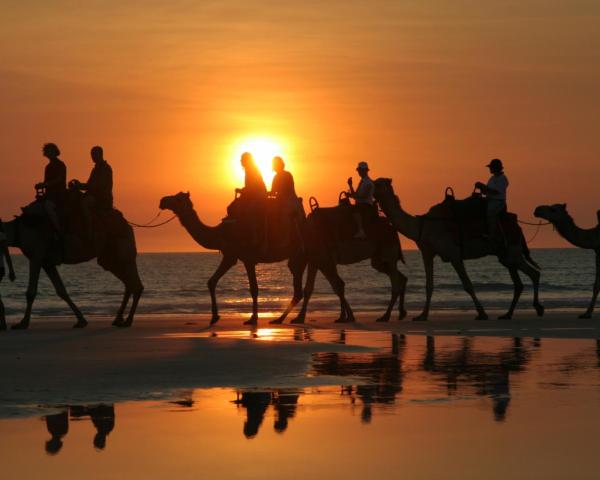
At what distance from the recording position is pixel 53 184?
21016 mm

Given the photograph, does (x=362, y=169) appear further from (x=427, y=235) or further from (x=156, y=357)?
(x=156, y=357)

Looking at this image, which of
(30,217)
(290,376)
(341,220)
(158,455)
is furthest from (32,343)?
(158,455)

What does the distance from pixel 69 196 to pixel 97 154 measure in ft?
2.80

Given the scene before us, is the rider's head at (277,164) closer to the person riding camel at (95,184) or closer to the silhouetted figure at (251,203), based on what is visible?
the silhouetted figure at (251,203)

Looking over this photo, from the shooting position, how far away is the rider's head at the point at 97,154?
21.4 m

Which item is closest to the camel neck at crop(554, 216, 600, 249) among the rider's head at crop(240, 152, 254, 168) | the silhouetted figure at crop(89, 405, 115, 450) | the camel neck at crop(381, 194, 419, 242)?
the camel neck at crop(381, 194, 419, 242)

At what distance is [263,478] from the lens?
25.2ft

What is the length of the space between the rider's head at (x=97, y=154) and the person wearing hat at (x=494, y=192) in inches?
289

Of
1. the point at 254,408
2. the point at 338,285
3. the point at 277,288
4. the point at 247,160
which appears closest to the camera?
the point at 254,408

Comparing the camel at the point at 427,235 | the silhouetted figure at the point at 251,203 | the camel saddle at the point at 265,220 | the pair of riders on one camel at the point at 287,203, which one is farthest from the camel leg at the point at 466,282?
the silhouetted figure at the point at 251,203

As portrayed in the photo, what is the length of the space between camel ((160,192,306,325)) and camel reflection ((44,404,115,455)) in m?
12.8

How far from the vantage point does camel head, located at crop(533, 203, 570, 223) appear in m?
26.1

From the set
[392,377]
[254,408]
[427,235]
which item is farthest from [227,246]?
[254,408]

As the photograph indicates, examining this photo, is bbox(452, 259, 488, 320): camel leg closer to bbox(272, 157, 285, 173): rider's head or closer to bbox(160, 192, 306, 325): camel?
bbox(160, 192, 306, 325): camel
